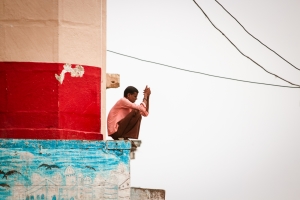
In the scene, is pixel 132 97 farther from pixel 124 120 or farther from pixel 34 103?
pixel 34 103

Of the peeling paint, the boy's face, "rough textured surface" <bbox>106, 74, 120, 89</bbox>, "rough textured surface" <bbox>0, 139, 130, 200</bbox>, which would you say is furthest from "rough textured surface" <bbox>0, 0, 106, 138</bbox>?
the boy's face

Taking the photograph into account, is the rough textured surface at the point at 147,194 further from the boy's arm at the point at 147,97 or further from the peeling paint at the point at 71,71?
the peeling paint at the point at 71,71

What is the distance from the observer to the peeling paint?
8211 millimetres

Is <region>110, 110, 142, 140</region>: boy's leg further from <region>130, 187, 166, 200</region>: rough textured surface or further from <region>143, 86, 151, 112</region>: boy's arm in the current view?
<region>130, 187, 166, 200</region>: rough textured surface

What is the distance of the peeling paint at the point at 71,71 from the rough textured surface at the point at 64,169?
74 cm

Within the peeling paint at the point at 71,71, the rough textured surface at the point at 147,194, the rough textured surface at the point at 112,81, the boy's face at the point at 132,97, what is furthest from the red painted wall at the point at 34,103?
the boy's face at the point at 132,97

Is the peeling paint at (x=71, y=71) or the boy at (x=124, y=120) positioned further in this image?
the boy at (x=124, y=120)

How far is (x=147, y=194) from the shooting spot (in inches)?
428

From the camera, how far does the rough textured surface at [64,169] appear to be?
7781 mm

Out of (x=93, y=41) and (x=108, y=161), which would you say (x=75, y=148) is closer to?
(x=108, y=161)

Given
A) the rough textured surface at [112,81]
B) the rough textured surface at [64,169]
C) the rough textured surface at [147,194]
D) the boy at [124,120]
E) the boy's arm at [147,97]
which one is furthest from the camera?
the boy at [124,120]

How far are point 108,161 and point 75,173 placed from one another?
1.13ft

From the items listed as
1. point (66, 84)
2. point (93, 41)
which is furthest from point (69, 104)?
point (93, 41)

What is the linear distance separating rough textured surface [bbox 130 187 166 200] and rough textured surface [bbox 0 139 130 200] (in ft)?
9.47
